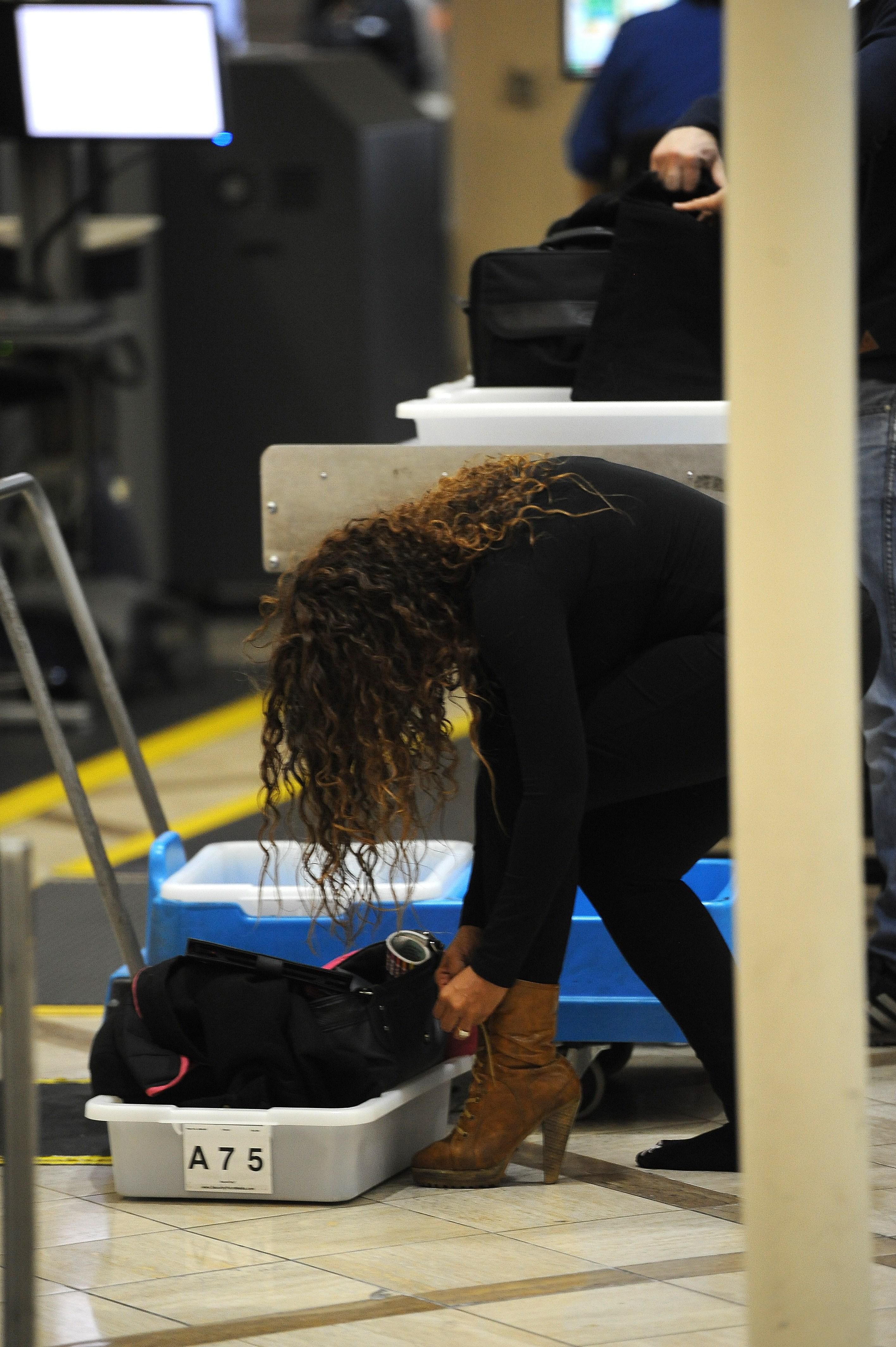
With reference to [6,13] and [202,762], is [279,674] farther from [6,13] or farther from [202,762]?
[6,13]

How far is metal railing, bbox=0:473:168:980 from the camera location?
228 cm

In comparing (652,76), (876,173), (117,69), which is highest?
(117,69)

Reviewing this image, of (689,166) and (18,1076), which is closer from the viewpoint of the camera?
(18,1076)

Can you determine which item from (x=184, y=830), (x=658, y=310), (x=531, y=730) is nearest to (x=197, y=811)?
(x=184, y=830)

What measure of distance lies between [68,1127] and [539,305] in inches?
51.1

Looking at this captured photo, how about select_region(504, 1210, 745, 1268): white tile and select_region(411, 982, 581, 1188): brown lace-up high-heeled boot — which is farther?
select_region(411, 982, 581, 1188): brown lace-up high-heeled boot

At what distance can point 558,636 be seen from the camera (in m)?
1.95

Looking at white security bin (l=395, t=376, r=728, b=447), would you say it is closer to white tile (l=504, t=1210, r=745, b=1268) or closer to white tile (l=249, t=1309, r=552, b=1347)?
white tile (l=504, t=1210, r=745, b=1268)

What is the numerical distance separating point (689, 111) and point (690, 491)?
0.77 meters

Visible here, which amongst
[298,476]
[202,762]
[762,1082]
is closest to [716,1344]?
[762,1082]

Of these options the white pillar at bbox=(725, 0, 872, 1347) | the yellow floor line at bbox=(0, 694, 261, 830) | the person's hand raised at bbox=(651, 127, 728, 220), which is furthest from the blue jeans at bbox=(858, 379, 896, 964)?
the yellow floor line at bbox=(0, 694, 261, 830)

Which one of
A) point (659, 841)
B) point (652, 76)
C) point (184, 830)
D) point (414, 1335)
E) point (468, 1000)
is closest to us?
point (414, 1335)

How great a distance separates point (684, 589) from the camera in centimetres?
209

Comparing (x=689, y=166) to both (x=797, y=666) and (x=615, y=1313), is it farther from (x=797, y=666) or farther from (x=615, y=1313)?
(x=615, y=1313)
